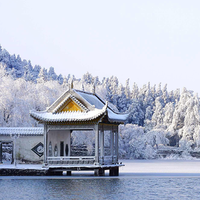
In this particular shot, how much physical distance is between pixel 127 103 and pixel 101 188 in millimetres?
91236

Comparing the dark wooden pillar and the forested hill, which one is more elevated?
the forested hill

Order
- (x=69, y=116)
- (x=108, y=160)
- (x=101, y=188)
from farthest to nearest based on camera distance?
(x=108, y=160) < (x=69, y=116) < (x=101, y=188)

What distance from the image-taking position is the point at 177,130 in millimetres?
80500

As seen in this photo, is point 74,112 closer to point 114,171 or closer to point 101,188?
point 114,171

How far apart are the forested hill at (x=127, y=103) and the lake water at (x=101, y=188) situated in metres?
15.7

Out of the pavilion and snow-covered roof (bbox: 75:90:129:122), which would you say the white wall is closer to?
the pavilion

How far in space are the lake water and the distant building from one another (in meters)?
1.43

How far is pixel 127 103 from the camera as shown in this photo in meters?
118

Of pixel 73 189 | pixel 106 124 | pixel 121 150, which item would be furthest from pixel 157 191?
pixel 121 150

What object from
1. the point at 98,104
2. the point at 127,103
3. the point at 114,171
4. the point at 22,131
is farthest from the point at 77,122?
the point at 127,103

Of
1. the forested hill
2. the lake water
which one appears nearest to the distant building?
the lake water

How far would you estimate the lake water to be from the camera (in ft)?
79.6

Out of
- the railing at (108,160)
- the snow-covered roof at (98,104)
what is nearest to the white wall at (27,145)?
the snow-covered roof at (98,104)

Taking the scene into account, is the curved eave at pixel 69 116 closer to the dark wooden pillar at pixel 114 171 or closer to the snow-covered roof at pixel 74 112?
the snow-covered roof at pixel 74 112
